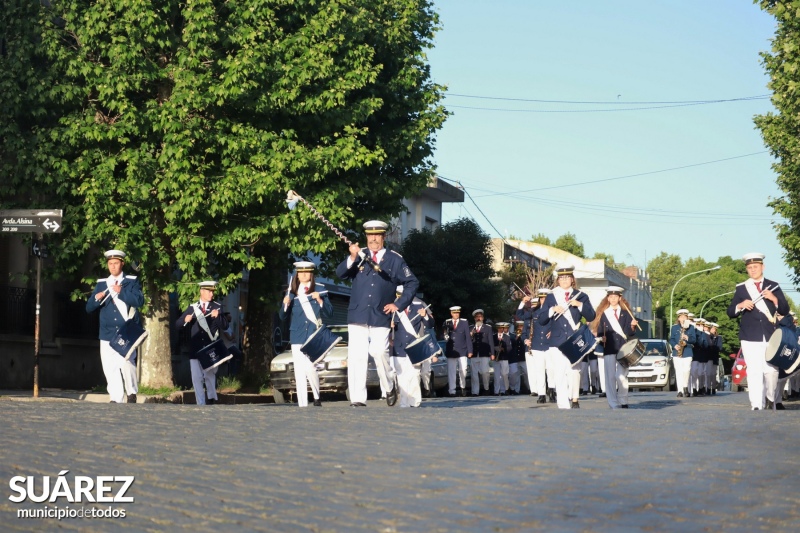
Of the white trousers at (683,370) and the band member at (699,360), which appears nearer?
the white trousers at (683,370)

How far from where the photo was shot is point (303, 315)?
18.5 m

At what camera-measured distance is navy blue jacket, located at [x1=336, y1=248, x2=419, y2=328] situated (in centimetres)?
1661

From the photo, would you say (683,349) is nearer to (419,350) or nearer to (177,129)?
(177,129)

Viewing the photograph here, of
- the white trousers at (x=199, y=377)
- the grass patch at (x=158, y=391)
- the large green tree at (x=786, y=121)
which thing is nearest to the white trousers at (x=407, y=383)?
the white trousers at (x=199, y=377)

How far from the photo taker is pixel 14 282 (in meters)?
28.5

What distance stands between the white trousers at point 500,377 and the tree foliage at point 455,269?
14.8m

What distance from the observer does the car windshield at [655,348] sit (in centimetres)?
3867

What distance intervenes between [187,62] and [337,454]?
1605 centimetres

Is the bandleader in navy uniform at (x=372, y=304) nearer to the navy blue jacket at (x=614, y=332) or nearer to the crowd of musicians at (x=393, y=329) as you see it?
the crowd of musicians at (x=393, y=329)

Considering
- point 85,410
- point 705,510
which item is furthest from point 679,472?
point 85,410

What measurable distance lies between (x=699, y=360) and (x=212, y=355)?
643 inches

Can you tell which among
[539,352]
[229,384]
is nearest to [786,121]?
[539,352]

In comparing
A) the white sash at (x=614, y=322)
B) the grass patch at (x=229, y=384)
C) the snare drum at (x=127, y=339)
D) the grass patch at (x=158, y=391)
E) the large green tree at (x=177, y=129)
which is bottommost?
the grass patch at (x=158, y=391)

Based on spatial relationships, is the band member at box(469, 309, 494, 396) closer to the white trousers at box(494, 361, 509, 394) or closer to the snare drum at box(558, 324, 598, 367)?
the white trousers at box(494, 361, 509, 394)
